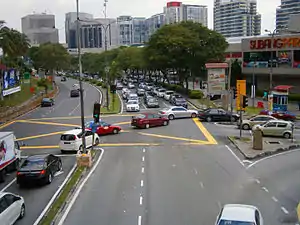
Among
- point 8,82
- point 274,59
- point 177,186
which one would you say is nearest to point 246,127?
point 177,186

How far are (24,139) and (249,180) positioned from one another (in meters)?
20.2

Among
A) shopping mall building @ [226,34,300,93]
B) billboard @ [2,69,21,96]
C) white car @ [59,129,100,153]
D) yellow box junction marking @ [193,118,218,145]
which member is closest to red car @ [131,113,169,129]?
yellow box junction marking @ [193,118,218,145]

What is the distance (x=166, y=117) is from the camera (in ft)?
139

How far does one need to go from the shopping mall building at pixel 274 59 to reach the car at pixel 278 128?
29146 millimetres

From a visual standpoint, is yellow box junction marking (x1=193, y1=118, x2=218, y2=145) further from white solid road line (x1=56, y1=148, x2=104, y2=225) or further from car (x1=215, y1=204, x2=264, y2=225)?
car (x1=215, y1=204, x2=264, y2=225)

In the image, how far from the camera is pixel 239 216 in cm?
1287

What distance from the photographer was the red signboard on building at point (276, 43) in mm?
66875

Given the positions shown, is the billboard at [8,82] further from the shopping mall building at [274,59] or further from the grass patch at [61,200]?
the grass patch at [61,200]

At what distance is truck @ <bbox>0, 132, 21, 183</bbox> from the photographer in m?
22.8

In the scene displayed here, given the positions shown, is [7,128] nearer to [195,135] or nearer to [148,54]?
[195,135]

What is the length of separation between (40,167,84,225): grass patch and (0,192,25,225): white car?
3.05 ft

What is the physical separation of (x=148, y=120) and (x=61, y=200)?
2210 centimetres

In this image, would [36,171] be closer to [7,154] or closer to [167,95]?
[7,154]

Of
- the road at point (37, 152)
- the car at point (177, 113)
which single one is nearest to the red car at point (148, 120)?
the car at point (177, 113)
